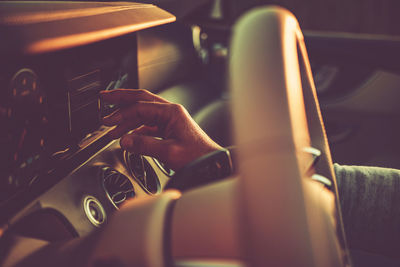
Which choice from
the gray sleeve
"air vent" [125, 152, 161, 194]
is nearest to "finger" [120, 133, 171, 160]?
"air vent" [125, 152, 161, 194]

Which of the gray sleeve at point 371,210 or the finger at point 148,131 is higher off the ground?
the finger at point 148,131

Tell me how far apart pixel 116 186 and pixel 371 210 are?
633 mm

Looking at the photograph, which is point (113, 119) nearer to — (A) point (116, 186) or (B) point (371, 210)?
(A) point (116, 186)

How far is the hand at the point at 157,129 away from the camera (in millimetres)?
868

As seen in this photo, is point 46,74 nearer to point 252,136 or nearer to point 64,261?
point 64,261

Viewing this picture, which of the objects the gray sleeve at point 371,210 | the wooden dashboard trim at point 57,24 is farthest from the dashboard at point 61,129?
the gray sleeve at point 371,210

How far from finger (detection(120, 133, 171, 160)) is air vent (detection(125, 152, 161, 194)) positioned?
4.5 inches

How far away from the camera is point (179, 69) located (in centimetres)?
163

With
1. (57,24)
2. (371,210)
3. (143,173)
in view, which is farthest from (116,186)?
(371,210)

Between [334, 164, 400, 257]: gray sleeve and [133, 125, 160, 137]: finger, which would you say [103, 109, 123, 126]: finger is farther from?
[334, 164, 400, 257]: gray sleeve

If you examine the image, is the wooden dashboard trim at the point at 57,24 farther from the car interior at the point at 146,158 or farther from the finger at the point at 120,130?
the finger at the point at 120,130

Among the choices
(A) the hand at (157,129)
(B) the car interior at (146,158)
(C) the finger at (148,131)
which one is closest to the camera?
(B) the car interior at (146,158)

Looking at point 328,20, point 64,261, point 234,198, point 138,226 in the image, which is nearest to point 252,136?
point 234,198

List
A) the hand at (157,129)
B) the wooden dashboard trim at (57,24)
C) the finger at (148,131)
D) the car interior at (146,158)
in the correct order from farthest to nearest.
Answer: the finger at (148,131) < the hand at (157,129) < the wooden dashboard trim at (57,24) < the car interior at (146,158)
